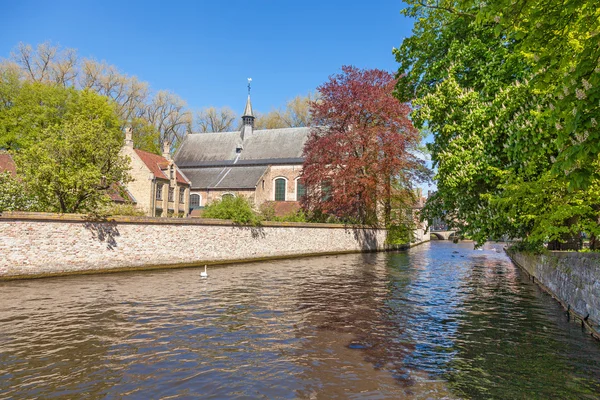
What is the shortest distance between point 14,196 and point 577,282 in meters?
23.7

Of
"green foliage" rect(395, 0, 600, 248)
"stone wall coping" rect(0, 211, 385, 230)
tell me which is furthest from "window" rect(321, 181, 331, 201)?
"green foliage" rect(395, 0, 600, 248)

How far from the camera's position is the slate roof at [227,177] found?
183 ft

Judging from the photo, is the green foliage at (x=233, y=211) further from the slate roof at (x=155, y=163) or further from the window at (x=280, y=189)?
the window at (x=280, y=189)

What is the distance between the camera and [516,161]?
14.8m

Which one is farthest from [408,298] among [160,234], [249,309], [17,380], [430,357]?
[160,234]

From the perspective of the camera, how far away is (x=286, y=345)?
873 centimetres

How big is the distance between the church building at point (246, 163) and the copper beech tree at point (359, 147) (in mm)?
13566

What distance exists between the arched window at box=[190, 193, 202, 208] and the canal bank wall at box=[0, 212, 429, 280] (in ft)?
85.0

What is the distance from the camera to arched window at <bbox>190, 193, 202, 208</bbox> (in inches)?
2226

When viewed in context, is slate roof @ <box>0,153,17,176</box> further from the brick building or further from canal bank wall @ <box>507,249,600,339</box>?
canal bank wall @ <box>507,249,600,339</box>

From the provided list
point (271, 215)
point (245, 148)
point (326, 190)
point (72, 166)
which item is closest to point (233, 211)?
point (271, 215)

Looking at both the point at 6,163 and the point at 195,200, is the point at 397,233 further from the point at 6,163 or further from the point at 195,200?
the point at 6,163

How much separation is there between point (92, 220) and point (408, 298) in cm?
1498

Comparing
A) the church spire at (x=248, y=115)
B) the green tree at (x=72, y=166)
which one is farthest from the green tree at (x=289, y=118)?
the green tree at (x=72, y=166)
